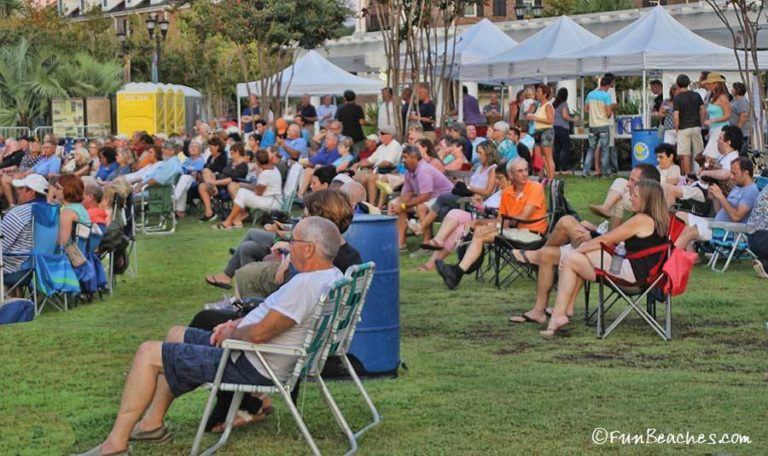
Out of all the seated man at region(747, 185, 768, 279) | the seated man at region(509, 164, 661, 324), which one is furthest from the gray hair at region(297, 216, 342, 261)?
the seated man at region(747, 185, 768, 279)

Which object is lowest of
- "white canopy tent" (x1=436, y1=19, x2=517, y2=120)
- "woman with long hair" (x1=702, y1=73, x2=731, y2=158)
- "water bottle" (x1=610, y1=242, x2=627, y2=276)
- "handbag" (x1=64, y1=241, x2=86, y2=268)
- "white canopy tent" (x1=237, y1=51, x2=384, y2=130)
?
"handbag" (x1=64, y1=241, x2=86, y2=268)

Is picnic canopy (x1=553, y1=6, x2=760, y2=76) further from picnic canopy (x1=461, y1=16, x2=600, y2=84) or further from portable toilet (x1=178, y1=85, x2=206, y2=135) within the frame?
portable toilet (x1=178, y1=85, x2=206, y2=135)

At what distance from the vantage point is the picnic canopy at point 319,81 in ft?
115

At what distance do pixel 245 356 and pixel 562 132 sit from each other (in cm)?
2061

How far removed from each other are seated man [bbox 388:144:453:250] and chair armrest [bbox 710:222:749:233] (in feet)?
12.0

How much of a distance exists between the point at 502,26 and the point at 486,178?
97.5 feet

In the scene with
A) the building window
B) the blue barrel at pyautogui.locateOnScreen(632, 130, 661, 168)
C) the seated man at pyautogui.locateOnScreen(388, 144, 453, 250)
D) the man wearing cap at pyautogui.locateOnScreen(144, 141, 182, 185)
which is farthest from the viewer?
the building window

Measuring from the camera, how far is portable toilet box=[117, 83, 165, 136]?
38.2 meters

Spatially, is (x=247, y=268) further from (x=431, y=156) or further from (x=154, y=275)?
(x=431, y=156)

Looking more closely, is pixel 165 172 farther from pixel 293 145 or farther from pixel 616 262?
pixel 616 262

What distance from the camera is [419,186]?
1730 cm

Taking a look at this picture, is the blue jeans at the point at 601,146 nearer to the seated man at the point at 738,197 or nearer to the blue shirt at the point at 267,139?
the blue shirt at the point at 267,139

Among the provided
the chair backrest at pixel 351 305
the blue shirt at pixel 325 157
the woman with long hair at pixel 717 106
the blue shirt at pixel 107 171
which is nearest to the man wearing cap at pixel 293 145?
the blue shirt at pixel 325 157

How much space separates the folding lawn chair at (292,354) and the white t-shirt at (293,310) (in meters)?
0.05
